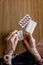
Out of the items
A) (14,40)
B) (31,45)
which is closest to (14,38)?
(14,40)

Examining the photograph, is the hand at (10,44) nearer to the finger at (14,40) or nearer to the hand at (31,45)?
the finger at (14,40)

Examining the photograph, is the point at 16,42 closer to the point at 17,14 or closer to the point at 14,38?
the point at 14,38

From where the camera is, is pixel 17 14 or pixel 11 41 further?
pixel 17 14

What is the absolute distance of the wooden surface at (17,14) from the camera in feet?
4.90

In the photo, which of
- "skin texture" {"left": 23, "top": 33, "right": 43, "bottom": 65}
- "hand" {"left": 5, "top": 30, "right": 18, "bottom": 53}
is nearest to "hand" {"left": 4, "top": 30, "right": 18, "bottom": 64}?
"hand" {"left": 5, "top": 30, "right": 18, "bottom": 53}

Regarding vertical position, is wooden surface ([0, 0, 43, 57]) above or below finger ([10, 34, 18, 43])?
above

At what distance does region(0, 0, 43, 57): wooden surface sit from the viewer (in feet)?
4.90

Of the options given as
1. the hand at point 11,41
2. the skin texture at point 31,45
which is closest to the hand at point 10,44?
the hand at point 11,41

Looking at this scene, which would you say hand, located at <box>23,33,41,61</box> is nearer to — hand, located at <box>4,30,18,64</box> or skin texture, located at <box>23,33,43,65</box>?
skin texture, located at <box>23,33,43,65</box>

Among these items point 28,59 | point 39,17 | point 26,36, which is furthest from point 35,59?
point 39,17

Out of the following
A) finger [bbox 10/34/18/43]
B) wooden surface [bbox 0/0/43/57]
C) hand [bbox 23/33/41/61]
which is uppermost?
wooden surface [bbox 0/0/43/57]

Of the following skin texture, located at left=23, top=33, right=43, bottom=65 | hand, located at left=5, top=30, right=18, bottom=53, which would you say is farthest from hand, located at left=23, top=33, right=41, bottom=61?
hand, located at left=5, top=30, right=18, bottom=53

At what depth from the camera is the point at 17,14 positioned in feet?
5.06

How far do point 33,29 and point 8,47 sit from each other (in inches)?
11.8
